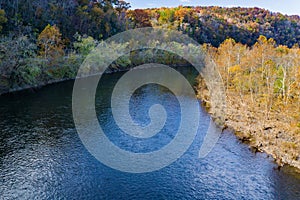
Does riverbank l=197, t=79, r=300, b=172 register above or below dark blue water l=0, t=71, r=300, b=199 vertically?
above

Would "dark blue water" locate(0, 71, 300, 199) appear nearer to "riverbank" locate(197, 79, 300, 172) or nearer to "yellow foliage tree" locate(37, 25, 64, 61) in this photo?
"riverbank" locate(197, 79, 300, 172)

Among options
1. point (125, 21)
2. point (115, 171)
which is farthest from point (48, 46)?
point (125, 21)

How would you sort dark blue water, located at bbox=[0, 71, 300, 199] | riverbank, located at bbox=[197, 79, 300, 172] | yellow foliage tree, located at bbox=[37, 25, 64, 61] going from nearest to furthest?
dark blue water, located at bbox=[0, 71, 300, 199], riverbank, located at bbox=[197, 79, 300, 172], yellow foliage tree, located at bbox=[37, 25, 64, 61]

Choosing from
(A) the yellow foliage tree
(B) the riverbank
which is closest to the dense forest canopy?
(A) the yellow foliage tree

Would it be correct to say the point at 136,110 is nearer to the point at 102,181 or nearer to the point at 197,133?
the point at 197,133

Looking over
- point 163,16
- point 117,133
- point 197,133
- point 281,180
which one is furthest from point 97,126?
point 163,16

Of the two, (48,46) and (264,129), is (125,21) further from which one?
(264,129)

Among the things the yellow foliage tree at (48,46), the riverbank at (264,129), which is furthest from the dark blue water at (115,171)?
the yellow foliage tree at (48,46)
